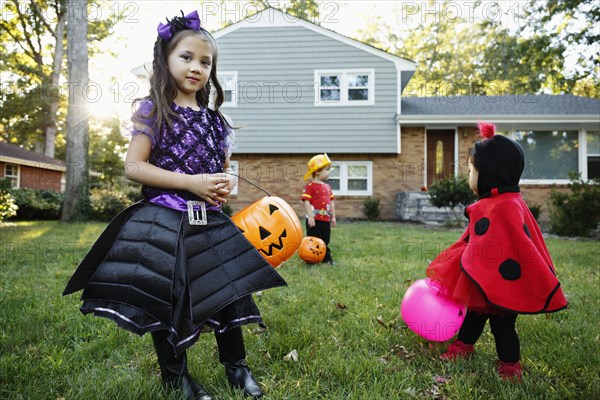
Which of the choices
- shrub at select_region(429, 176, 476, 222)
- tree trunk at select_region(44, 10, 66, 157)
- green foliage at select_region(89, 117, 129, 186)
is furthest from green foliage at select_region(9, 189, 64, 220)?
shrub at select_region(429, 176, 476, 222)

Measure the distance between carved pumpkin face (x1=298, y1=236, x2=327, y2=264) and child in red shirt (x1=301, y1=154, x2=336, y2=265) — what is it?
0.22 metres

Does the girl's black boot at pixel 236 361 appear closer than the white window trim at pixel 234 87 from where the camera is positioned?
Yes

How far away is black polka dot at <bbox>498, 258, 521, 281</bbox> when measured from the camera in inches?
91.3

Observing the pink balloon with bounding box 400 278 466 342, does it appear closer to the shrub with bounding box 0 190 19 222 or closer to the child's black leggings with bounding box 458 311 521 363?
the child's black leggings with bounding box 458 311 521 363

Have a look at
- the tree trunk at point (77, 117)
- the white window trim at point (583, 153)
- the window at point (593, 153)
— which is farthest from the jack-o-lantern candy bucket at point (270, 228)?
the window at point (593, 153)

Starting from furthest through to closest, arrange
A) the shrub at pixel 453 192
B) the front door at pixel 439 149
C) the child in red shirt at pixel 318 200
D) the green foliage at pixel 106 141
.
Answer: the green foliage at pixel 106 141
the front door at pixel 439 149
the shrub at pixel 453 192
the child in red shirt at pixel 318 200

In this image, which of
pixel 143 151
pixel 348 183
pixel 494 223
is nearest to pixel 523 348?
pixel 494 223

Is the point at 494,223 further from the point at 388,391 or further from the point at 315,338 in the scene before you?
the point at 315,338

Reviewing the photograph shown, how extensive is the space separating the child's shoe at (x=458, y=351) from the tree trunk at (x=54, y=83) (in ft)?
72.9

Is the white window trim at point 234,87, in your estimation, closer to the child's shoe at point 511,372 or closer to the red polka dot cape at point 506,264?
the red polka dot cape at point 506,264

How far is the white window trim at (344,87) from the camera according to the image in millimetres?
15109

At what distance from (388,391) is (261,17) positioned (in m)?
15.6

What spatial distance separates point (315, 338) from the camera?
9.84 feet

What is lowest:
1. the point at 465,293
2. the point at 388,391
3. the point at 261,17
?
the point at 388,391
